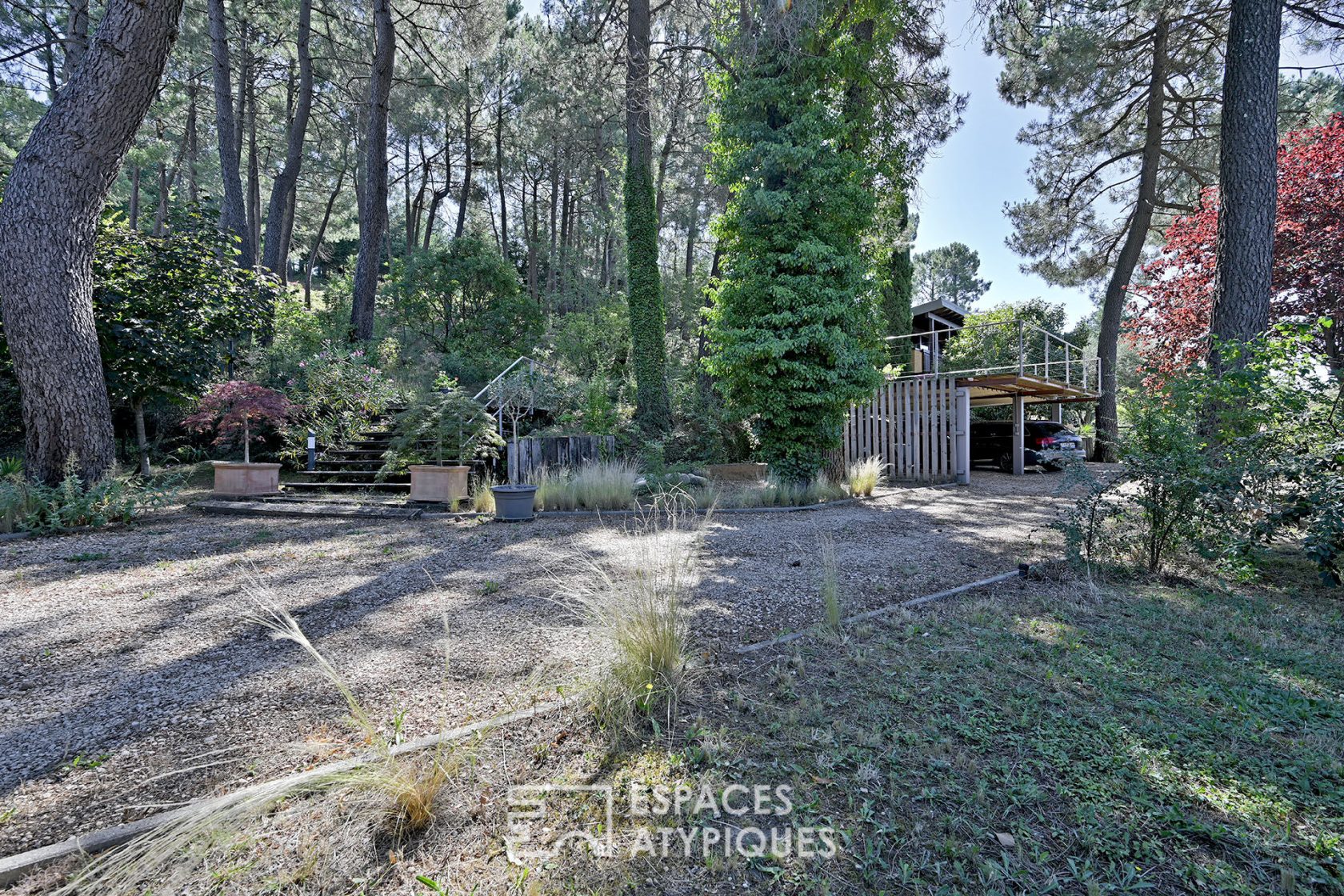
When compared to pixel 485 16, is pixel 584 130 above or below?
below

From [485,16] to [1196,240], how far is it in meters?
14.6

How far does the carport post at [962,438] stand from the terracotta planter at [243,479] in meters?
11.2

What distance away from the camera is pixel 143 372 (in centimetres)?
761

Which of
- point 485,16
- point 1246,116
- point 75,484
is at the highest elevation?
point 485,16

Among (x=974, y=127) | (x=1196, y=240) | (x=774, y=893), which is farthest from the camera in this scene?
(x=974, y=127)

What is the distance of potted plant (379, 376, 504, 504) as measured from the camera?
7.11 meters

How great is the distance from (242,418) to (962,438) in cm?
1146

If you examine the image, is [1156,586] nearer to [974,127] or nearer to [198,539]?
[198,539]

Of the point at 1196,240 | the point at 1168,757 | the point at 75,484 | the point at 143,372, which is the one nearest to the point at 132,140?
the point at 143,372

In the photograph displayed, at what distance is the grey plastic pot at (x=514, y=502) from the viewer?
20.9 ft

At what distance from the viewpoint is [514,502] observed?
6.41 metres

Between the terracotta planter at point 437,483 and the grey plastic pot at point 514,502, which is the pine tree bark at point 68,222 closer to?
the terracotta planter at point 437,483

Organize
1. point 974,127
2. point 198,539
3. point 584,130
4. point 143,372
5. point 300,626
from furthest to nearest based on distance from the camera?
point 584,130
point 974,127
point 143,372
point 198,539
point 300,626

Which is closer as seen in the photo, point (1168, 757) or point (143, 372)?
point (1168, 757)
